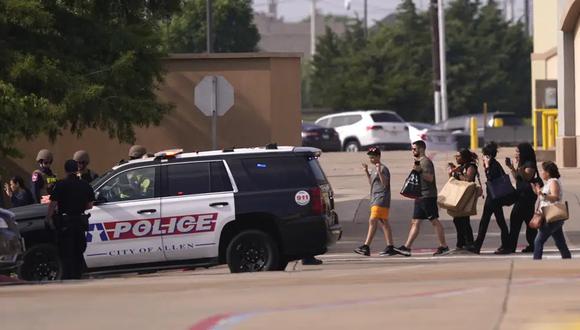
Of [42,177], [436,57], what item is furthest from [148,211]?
[436,57]

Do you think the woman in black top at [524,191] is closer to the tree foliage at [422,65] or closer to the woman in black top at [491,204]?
the woman in black top at [491,204]

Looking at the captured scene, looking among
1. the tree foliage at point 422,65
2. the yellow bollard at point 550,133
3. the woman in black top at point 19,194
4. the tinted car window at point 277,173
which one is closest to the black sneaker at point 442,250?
the tinted car window at point 277,173

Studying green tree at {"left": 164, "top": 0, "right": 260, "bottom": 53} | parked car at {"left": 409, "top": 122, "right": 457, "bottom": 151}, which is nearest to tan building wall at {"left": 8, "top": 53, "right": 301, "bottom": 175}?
parked car at {"left": 409, "top": 122, "right": 457, "bottom": 151}

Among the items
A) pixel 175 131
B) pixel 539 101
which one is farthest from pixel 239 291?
pixel 539 101

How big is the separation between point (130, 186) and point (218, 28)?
44741 mm

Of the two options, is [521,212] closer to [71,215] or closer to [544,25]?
[71,215]

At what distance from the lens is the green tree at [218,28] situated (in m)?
58.4

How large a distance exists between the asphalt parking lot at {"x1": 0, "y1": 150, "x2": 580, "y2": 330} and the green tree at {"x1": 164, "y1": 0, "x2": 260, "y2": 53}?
43.2 m

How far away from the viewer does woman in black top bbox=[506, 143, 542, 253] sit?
17.0 metres

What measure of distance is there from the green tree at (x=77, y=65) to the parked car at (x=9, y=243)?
11.0 ft

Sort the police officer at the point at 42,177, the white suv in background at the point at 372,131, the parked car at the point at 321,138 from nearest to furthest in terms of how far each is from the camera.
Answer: the police officer at the point at 42,177 < the parked car at the point at 321,138 < the white suv in background at the point at 372,131

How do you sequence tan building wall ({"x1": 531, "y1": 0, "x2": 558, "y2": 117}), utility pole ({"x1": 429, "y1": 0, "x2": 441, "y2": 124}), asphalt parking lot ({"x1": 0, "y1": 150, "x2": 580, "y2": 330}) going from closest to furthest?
1. asphalt parking lot ({"x1": 0, "y1": 150, "x2": 580, "y2": 330})
2. tan building wall ({"x1": 531, "y1": 0, "x2": 558, "y2": 117})
3. utility pole ({"x1": 429, "y1": 0, "x2": 441, "y2": 124})

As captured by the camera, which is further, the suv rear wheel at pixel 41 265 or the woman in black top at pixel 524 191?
the woman in black top at pixel 524 191

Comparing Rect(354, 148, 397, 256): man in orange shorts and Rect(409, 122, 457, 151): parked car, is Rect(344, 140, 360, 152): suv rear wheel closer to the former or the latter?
Rect(409, 122, 457, 151): parked car
